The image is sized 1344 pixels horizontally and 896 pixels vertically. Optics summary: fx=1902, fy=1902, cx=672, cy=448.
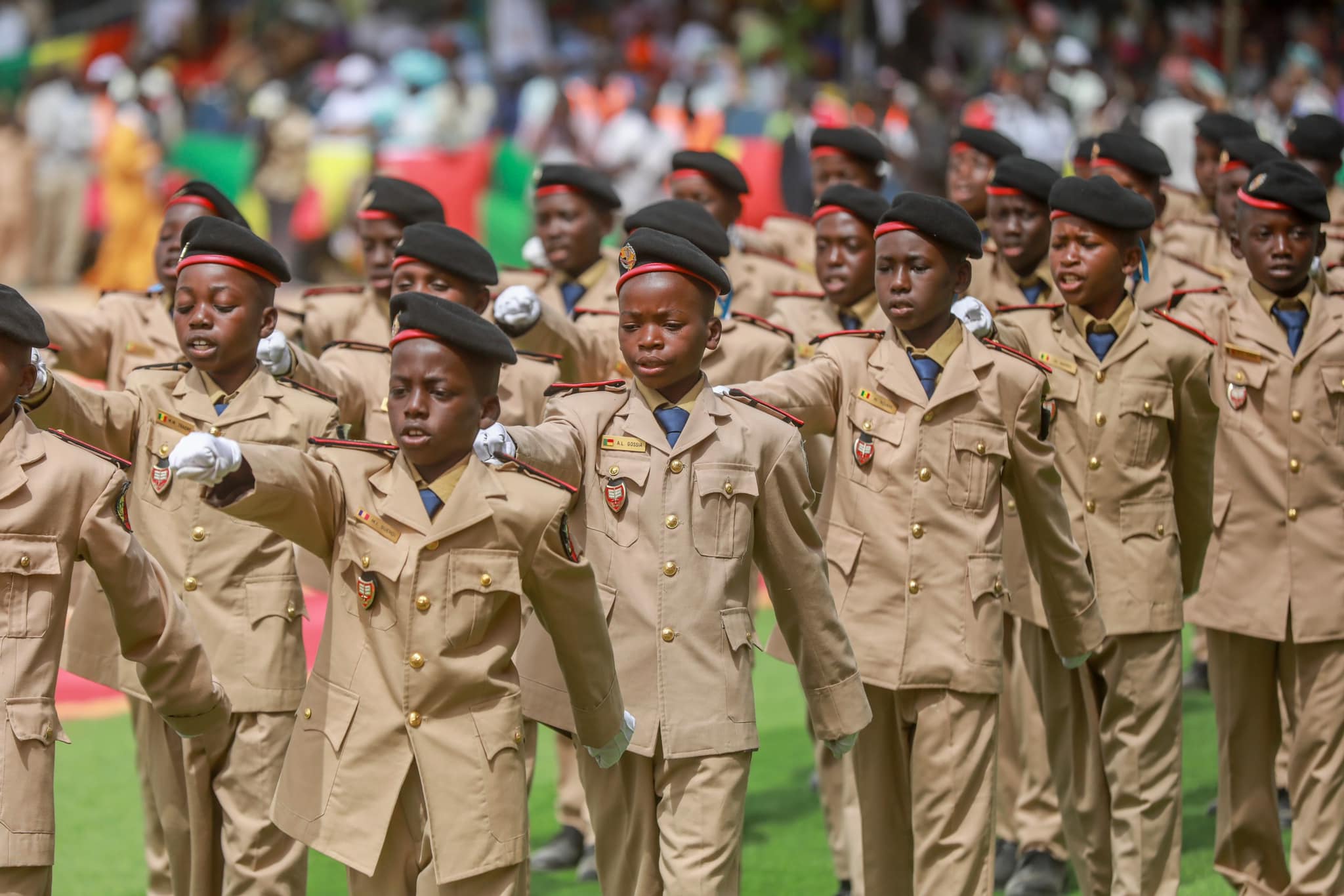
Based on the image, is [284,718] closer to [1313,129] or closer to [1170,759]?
[1170,759]

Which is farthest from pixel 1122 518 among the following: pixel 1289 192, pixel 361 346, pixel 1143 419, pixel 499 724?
pixel 361 346

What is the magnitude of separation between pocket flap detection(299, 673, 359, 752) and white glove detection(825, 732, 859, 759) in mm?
1426

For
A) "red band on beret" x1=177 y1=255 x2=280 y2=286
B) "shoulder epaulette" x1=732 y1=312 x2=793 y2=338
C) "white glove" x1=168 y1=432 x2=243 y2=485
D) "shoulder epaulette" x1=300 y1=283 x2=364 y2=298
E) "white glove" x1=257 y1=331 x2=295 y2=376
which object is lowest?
"white glove" x1=168 y1=432 x2=243 y2=485

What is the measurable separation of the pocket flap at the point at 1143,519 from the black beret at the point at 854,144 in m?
3.05

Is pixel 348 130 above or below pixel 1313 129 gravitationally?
above

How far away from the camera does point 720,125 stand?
1788cm

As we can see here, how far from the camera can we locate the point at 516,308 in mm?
6602

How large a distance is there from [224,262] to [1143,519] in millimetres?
3113

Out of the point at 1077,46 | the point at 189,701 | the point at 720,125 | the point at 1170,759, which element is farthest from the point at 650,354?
the point at 1077,46

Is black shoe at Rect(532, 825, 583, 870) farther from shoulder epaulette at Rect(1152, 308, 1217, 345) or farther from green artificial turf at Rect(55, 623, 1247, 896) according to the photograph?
shoulder epaulette at Rect(1152, 308, 1217, 345)

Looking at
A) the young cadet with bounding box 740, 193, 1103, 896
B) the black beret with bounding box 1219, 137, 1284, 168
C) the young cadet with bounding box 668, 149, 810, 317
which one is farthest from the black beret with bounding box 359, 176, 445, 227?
the black beret with bounding box 1219, 137, 1284, 168

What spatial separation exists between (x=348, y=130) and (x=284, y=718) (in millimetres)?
12979

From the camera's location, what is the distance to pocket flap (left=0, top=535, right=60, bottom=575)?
453 centimetres

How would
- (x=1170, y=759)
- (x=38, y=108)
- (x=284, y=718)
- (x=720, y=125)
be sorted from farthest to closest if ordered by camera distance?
(x=38, y=108), (x=720, y=125), (x=1170, y=759), (x=284, y=718)
